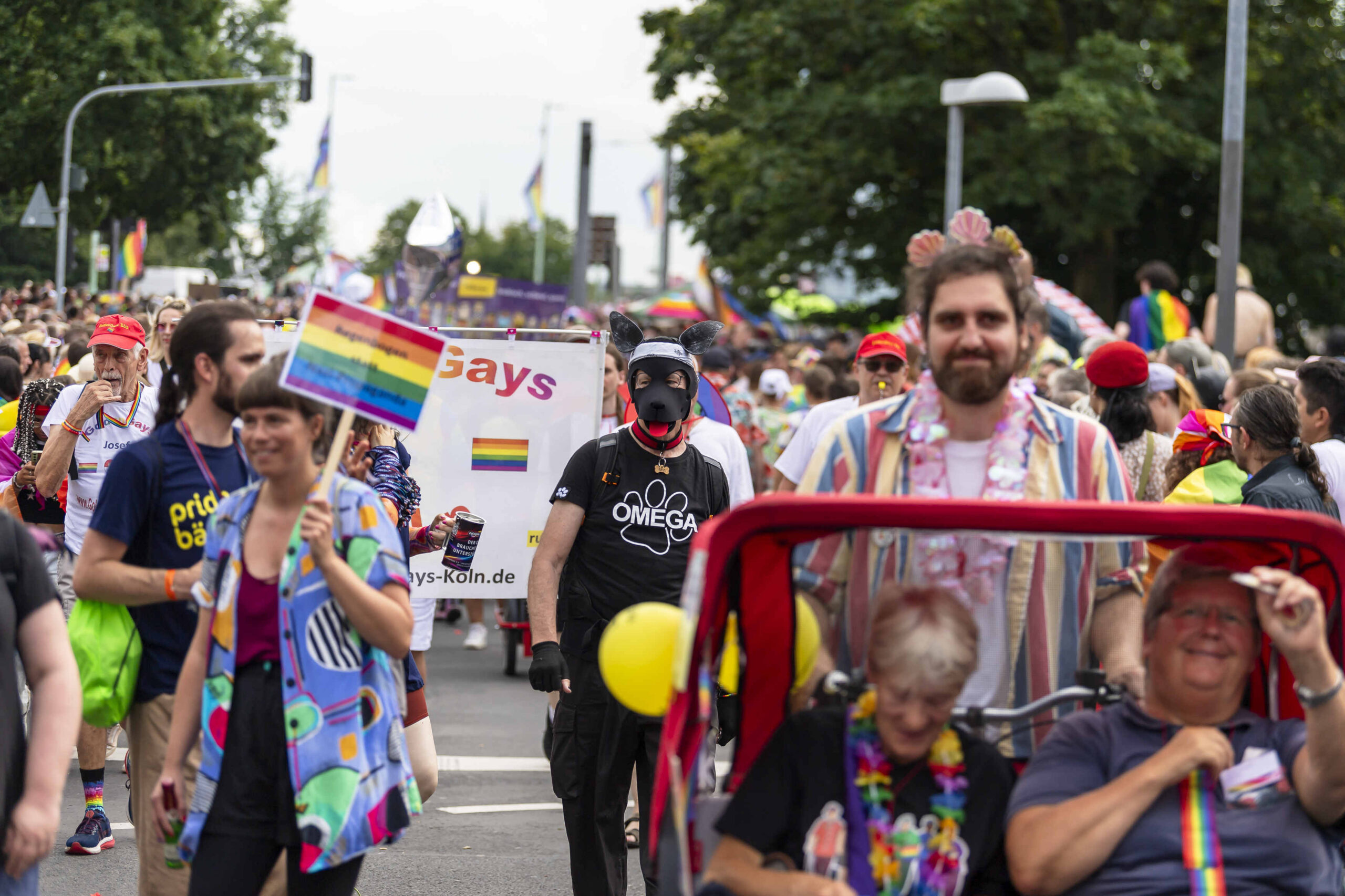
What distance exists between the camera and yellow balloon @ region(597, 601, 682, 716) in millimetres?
2783

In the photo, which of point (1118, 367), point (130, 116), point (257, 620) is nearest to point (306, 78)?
point (130, 116)

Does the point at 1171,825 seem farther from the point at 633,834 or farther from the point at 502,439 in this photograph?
the point at 502,439

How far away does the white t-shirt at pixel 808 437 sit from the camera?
6.00 metres

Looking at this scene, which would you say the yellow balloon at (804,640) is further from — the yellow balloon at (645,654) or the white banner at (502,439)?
the white banner at (502,439)

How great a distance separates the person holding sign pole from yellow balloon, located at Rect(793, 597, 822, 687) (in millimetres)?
831

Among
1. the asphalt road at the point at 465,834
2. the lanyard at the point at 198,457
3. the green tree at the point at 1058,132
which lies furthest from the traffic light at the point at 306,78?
the lanyard at the point at 198,457

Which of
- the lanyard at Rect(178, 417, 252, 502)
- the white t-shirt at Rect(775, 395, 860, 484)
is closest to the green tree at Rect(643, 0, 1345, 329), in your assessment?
the white t-shirt at Rect(775, 395, 860, 484)

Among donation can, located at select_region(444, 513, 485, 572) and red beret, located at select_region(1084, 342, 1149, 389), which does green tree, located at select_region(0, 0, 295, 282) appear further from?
red beret, located at select_region(1084, 342, 1149, 389)

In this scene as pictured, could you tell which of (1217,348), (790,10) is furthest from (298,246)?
(1217,348)

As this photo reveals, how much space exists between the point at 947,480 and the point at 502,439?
499cm

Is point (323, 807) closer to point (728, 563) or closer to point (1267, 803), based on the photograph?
point (728, 563)

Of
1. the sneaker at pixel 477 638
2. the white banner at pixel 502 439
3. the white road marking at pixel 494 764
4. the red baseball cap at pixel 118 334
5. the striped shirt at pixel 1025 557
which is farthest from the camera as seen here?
the sneaker at pixel 477 638

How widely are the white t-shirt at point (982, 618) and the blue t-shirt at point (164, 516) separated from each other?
1829mm

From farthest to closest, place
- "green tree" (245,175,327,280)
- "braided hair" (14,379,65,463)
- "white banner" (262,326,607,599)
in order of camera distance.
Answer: "green tree" (245,175,327,280), "white banner" (262,326,607,599), "braided hair" (14,379,65,463)
